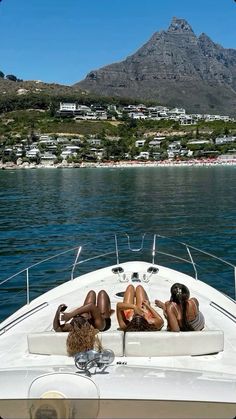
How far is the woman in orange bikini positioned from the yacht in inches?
9.9

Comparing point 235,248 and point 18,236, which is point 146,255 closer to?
point 235,248

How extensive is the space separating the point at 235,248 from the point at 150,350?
54.4ft

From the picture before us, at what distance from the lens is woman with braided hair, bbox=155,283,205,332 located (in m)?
6.54

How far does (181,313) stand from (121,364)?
5.37 ft

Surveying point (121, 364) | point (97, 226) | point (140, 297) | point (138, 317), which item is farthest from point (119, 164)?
point (121, 364)

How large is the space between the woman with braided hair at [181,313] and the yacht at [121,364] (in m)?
0.42

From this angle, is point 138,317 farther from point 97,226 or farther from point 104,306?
point 97,226

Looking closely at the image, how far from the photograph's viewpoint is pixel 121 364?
527 centimetres

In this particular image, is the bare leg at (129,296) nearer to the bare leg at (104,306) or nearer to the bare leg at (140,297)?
the bare leg at (140,297)

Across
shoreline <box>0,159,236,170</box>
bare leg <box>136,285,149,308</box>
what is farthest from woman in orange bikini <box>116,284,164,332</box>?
shoreline <box>0,159,236,170</box>

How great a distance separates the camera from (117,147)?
18850 cm

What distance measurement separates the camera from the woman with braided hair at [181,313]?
6.54 meters

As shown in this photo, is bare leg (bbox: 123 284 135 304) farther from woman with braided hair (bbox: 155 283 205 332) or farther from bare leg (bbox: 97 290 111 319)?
woman with braided hair (bbox: 155 283 205 332)

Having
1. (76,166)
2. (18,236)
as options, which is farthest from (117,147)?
(18,236)
